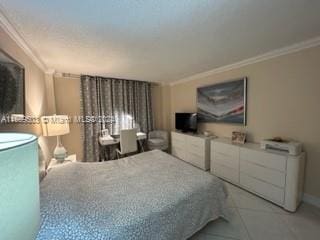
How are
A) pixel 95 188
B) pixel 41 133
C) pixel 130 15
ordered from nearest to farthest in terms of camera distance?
pixel 130 15 → pixel 95 188 → pixel 41 133

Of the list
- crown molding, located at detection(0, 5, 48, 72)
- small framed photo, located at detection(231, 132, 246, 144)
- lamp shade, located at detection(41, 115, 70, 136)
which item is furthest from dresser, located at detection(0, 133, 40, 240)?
small framed photo, located at detection(231, 132, 246, 144)

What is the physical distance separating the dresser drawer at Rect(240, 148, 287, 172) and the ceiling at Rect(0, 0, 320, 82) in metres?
1.50

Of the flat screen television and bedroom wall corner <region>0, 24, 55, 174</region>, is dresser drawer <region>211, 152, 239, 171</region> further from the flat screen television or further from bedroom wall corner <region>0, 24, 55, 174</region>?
bedroom wall corner <region>0, 24, 55, 174</region>

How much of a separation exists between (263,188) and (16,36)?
11.8ft

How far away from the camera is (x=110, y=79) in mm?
3834

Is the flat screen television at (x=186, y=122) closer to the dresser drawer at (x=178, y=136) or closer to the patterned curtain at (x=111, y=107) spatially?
the dresser drawer at (x=178, y=136)

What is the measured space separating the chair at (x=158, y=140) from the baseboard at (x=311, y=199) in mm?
2818

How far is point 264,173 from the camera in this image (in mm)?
2203

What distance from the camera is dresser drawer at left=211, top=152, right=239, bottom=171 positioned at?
8.49 feet

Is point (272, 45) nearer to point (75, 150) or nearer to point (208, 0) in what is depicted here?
point (208, 0)

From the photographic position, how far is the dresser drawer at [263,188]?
2080mm

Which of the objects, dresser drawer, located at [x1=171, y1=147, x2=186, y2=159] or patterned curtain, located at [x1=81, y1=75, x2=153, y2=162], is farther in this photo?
dresser drawer, located at [x1=171, y1=147, x2=186, y2=159]

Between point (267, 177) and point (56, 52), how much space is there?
344cm

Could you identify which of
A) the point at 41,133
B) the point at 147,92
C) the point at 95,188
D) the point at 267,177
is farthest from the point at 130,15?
the point at 147,92
